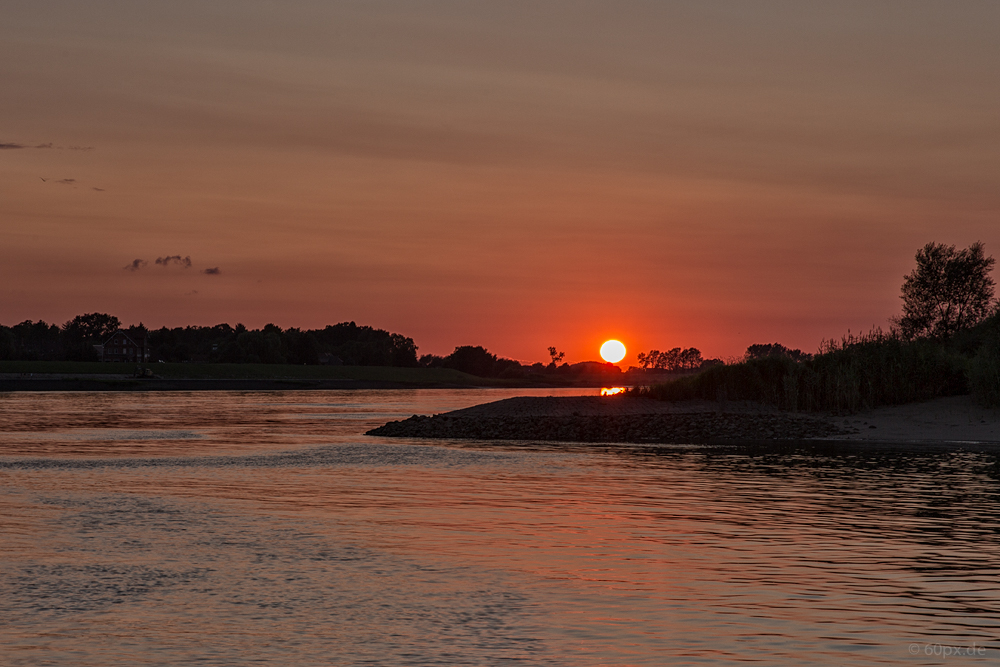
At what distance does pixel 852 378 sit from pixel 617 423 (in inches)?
522

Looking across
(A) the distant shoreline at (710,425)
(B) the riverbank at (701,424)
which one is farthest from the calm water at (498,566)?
(B) the riverbank at (701,424)

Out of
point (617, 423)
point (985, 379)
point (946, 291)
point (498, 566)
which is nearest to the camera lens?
point (498, 566)

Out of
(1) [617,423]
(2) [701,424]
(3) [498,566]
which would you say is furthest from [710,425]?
→ (3) [498,566]

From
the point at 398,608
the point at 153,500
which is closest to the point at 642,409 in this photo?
the point at 153,500

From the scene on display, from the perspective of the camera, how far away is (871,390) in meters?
54.0

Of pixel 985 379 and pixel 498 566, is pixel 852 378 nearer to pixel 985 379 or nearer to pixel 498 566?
pixel 985 379

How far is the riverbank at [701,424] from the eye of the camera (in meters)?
49.2

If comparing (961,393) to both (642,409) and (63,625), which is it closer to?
(642,409)

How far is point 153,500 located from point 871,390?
1622 inches

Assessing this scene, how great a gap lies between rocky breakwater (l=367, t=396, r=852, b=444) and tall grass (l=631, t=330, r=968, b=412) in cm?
139

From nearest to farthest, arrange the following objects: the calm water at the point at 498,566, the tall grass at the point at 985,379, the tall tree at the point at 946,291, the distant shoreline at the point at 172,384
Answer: the calm water at the point at 498,566 < the tall grass at the point at 985,379 < the tall tree at the point at 946,291 < the distant shoreline at the point at 172,384

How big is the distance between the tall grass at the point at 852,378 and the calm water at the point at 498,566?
21807 mm

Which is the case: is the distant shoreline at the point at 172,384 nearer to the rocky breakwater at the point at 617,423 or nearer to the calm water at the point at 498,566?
the rocky breakwater at the point at 617,423

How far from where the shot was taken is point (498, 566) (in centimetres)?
1603
